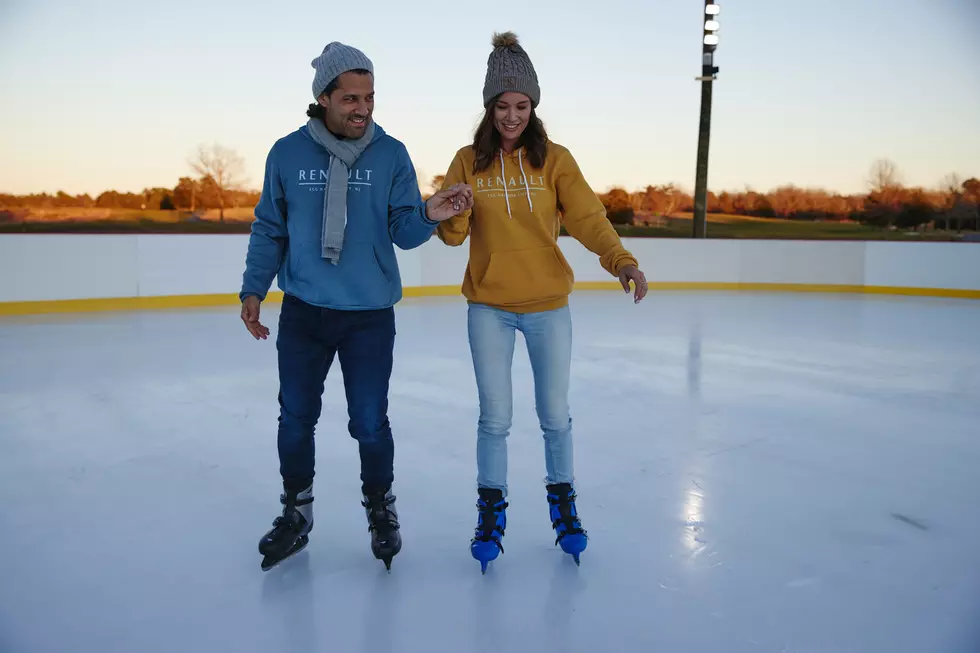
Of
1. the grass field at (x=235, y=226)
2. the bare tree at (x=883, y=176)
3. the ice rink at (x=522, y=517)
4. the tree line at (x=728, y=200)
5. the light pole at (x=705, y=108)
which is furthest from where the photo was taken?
the bare tree at (x=883, y=176)

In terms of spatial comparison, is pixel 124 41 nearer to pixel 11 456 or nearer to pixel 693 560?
pixel 11 456

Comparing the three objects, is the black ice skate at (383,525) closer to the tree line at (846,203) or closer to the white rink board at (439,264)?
the white rink board at (439,264)

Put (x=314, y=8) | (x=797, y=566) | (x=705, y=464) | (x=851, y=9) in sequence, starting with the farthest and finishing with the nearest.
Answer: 1. (x=851, y=9)
2. (x=314, y=8)
3. (x=705, y=464)
4. (x=797, y=566)

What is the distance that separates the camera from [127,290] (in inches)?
307

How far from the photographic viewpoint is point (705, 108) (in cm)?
1084

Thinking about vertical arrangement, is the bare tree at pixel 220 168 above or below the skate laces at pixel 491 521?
above

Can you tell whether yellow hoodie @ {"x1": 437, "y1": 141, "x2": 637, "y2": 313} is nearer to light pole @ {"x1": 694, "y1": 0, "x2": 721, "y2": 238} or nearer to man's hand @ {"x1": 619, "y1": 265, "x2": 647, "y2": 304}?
man's hand @ {"x1": 619, "y1": 265, "x2": 647, "y2": 304}

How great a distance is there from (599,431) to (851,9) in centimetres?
1008

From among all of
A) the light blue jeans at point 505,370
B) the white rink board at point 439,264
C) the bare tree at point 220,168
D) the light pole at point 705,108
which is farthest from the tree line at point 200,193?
the light blue jeans at point 505,370

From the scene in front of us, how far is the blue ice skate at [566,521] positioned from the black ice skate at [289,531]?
628mm

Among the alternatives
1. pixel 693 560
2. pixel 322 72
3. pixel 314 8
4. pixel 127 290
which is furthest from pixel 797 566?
pixel 314 8

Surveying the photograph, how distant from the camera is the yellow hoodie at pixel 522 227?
6.02 feet

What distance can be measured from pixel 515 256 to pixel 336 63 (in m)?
0.60

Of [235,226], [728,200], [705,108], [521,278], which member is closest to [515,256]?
[521,278]
